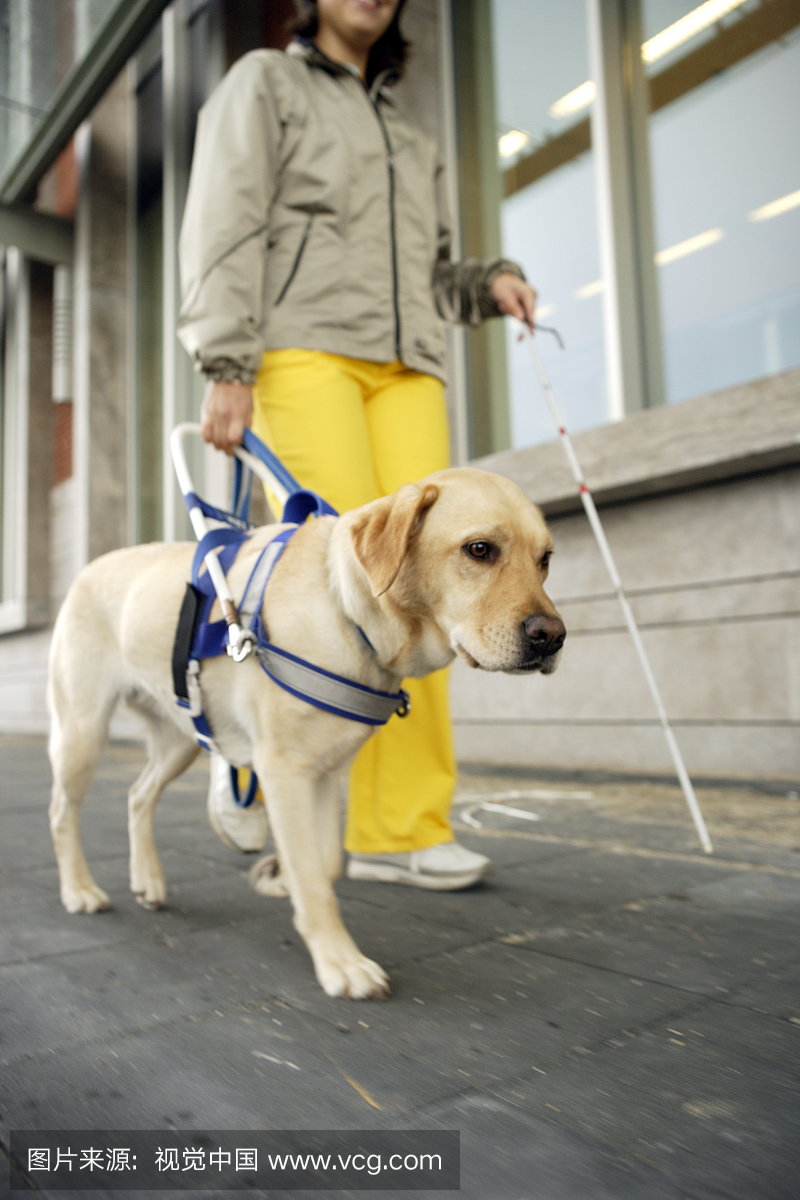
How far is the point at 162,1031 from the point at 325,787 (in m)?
0.61

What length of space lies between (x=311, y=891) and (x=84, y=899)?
90 centimetres

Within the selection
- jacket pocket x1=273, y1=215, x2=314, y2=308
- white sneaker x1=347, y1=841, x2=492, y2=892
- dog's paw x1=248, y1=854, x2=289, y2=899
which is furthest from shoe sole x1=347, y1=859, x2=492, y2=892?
jacket pocket x1=273, y1=215, x2=314, y2=308

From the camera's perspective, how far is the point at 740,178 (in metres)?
4.50

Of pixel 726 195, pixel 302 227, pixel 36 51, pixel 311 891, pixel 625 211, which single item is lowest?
pixel 311 891

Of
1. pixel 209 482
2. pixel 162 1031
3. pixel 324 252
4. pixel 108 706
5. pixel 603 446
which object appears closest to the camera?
pixel 162 1031

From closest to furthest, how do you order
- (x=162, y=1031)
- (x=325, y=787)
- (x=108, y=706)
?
(x=162, y=1031) < (x=325, y=787) < (x=108, y=706)

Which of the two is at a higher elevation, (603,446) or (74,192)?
(74,192)

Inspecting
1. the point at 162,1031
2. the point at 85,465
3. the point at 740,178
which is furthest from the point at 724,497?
the point at 85,465

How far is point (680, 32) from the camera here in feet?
15.5

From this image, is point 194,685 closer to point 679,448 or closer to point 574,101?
point 679,448

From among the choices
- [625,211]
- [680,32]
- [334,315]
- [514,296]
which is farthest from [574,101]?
[334,315]

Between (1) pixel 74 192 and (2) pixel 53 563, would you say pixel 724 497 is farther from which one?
(1) pixel 74 192

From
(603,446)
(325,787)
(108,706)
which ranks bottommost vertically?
(325,787)

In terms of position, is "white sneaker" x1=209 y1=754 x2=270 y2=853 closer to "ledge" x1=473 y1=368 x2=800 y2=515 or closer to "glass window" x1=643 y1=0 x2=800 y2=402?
"ledge" x1=473 y1=368 x2=800 y2=515
